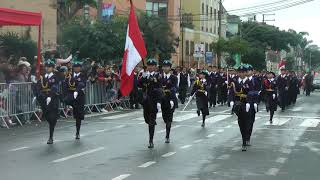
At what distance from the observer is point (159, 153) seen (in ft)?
42.0

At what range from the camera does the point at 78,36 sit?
31.0 metres

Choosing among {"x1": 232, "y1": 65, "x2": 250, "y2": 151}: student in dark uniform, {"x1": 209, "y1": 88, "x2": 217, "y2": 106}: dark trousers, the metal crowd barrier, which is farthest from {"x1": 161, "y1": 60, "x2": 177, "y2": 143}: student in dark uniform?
{"x1": 209, "y1": 88, "x2": 217, "y2": 106}: dark trousers

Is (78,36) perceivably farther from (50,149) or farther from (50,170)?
(50,170)

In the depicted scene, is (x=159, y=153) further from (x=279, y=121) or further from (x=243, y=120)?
(x=279, y=121)

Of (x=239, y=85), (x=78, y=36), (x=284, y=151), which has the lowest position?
(x=284, y=151)

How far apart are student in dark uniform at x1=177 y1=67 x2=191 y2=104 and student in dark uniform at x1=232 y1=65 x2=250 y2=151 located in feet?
57.3

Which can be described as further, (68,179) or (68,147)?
(68,147)

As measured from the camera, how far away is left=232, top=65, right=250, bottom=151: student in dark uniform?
13922 millimetres

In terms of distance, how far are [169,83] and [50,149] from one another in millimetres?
3394

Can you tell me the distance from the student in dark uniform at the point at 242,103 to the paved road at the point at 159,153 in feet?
1.51

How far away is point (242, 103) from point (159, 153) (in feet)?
8.15

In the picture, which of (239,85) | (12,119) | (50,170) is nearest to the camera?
(50,170)

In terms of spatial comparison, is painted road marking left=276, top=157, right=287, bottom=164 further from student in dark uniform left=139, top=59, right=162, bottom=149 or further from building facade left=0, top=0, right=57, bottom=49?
building facade left=0, top=0, right=57, bottom=49

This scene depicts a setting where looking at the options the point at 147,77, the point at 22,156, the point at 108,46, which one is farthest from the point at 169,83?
the point at 108,46
